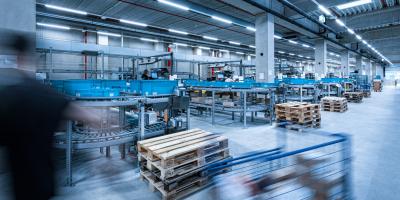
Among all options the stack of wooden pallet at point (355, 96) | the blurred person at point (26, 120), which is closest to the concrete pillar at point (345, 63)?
the stack of wooden pallet at point (355, 96)

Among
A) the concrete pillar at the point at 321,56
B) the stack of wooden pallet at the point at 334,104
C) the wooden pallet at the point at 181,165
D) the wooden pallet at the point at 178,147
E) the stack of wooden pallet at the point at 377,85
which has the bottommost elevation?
the wooden pallet at the point at 181,165

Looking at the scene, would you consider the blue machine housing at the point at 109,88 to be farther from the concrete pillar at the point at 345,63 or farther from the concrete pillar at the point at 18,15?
the concrete pillar at the point at 345,63

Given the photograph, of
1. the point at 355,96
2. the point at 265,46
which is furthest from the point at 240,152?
the point at 355,96

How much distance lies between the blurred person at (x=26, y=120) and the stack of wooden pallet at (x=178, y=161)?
1.54 m

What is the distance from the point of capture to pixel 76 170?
150 inches

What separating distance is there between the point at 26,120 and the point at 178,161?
202 cm

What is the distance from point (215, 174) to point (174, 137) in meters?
2.21

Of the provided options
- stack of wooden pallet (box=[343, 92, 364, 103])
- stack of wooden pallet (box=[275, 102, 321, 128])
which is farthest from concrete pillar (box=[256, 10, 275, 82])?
stack of wooden pallet (box=[343, 92, 364, 103])

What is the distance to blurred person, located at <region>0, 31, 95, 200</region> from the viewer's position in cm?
133

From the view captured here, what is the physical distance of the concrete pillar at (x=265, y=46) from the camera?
9766 millimetres

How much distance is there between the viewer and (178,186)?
2.98m

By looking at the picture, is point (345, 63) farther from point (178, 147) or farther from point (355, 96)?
point (178, 147)

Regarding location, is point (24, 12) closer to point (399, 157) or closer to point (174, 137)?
point (174, 137)

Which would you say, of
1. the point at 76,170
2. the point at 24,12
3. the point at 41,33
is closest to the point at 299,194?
the point at 76,170
